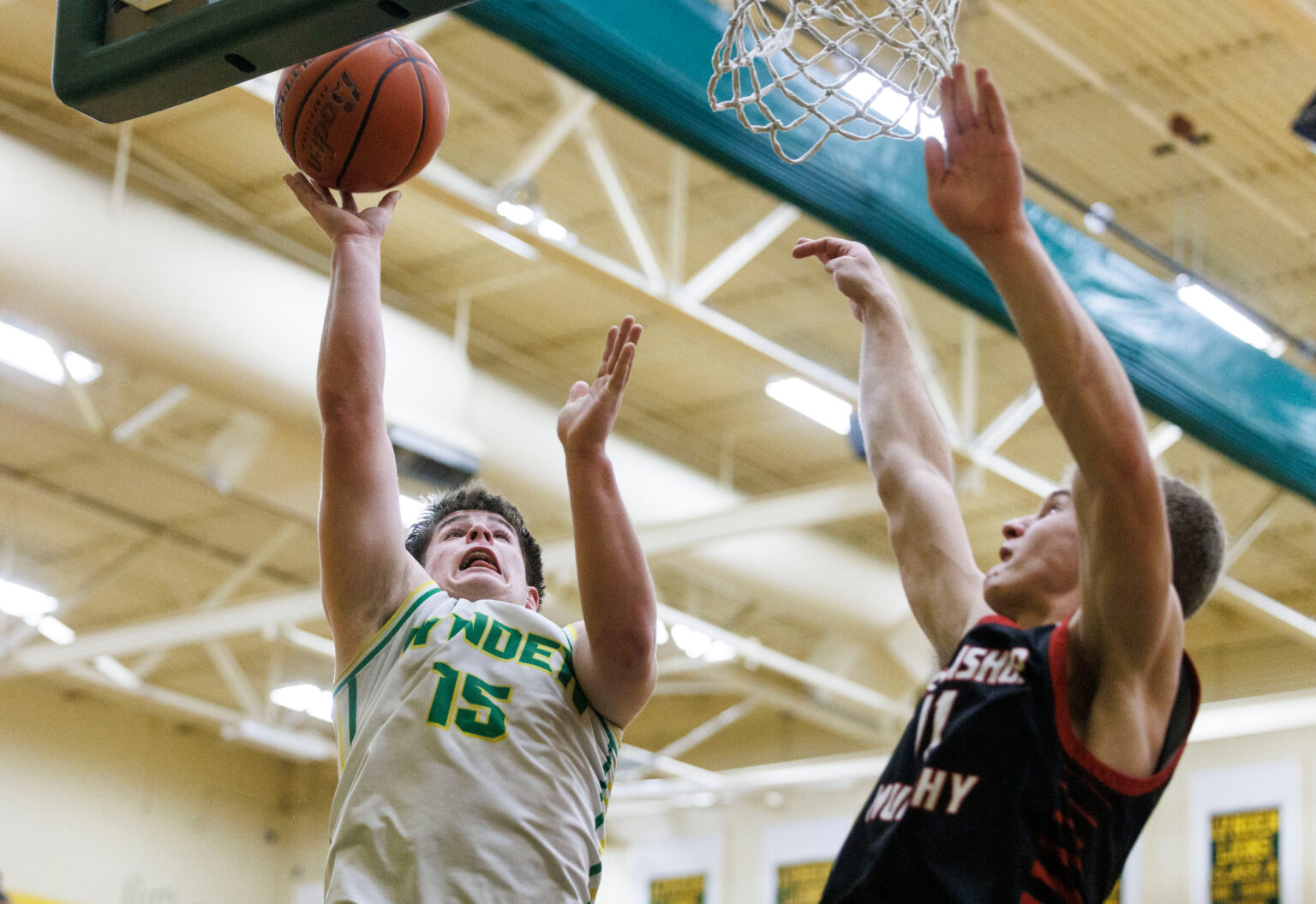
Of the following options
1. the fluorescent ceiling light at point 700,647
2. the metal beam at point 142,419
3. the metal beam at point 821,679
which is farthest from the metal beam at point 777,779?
the metal beam at point 142,419

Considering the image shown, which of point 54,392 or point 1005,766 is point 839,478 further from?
point 1005,766

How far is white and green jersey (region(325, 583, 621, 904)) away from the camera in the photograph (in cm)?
256

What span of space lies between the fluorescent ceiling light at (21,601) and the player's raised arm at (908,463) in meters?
12.6

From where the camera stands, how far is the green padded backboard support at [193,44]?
A: 2.69 metres

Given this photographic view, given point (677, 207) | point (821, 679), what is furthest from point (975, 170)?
point (821, 679)

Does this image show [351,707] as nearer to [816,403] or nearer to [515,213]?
[515,213]

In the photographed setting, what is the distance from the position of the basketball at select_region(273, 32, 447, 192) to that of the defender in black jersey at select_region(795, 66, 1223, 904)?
5.18ft

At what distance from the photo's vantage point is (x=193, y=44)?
278 cm

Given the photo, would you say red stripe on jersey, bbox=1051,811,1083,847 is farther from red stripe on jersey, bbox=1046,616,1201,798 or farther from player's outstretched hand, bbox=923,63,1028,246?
player's outstretched hand, bbox=923,63,1028,246

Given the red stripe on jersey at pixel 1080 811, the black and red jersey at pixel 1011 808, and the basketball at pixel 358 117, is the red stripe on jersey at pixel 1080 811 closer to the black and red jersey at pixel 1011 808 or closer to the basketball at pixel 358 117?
the black and red jersey at pixel 1011 808

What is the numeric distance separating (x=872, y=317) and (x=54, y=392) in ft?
30.5

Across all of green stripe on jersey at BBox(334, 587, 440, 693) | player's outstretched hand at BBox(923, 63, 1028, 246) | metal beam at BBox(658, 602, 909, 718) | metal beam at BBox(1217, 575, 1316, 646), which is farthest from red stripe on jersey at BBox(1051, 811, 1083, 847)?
metal beam at BBox(658, 602, 909, 718)

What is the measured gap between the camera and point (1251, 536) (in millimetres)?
11383

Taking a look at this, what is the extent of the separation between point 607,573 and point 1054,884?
3.16ft
